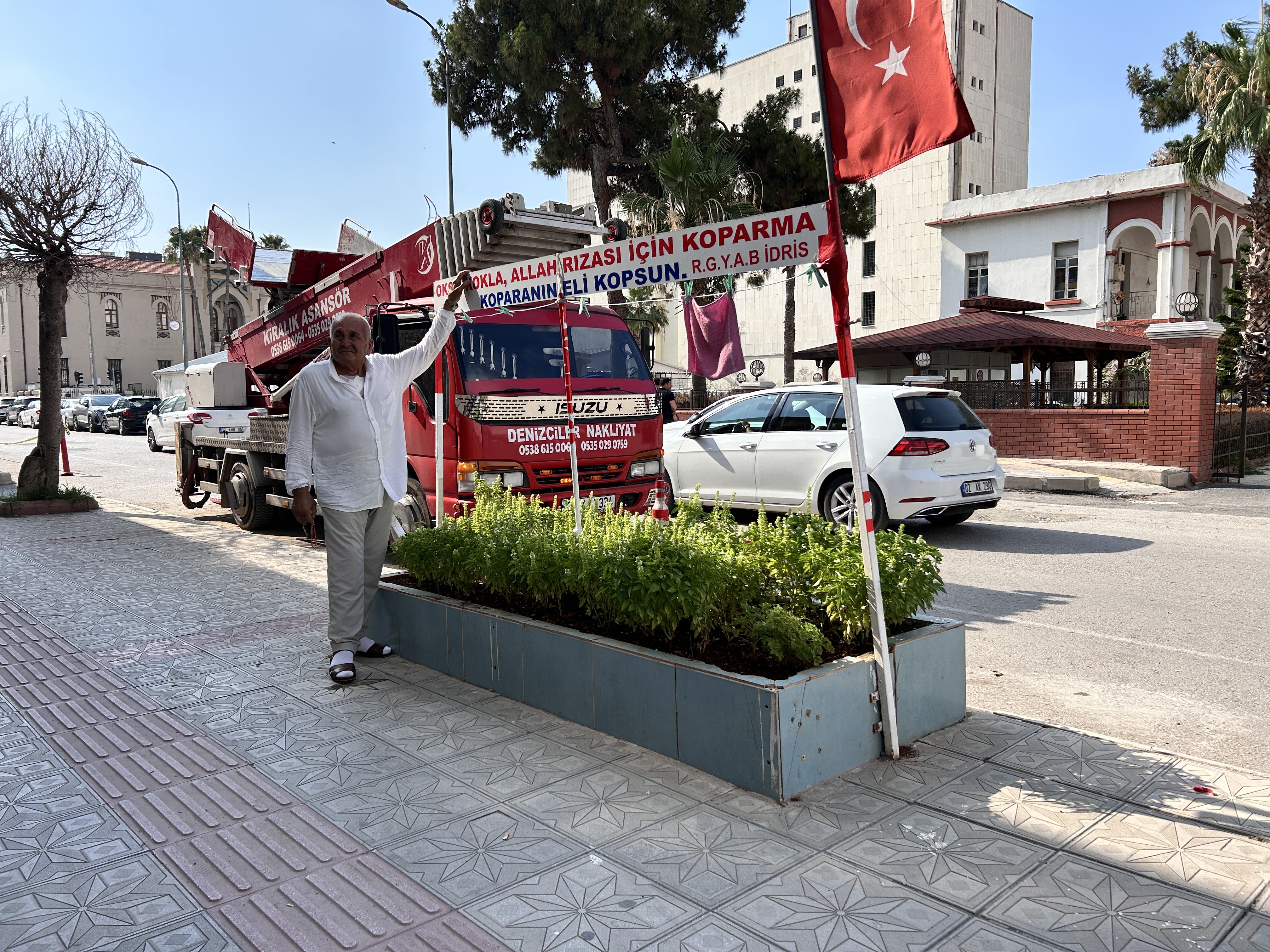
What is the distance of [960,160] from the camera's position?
157ft

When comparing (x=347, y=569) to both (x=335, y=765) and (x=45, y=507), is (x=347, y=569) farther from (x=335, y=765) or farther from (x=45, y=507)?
(x=45, y=507)

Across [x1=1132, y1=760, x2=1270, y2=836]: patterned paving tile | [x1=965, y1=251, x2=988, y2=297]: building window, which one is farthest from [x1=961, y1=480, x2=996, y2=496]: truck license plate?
[x1=965, y1=251, x2=988, y2=297]: building window

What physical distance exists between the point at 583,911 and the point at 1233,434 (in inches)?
712

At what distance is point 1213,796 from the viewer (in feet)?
11.7

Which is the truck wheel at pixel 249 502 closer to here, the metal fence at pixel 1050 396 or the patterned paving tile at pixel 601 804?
the patterned paving tile at pixel 601 804

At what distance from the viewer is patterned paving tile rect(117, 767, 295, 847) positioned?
3566 millimetres

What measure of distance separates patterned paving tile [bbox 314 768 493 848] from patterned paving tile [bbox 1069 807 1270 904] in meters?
2.27

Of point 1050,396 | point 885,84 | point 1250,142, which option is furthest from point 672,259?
point 1250,142

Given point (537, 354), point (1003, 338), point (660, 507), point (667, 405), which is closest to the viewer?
point (660, 507)

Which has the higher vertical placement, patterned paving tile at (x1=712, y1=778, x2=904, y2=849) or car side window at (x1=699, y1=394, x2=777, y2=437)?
car side window at (x1=699, y1=394, x2=777, y2=437)

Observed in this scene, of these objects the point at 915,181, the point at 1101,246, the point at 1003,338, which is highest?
the point at 915,181

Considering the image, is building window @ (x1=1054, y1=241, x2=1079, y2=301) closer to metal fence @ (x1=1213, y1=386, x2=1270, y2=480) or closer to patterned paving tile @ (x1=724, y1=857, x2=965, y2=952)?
metal fence @ (x1=1213, y1=386, x2=1270, y2=480)

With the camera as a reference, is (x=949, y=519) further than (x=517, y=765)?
Yes

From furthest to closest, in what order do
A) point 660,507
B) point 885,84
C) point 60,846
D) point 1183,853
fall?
point 660,507 < point 885,84 < point 60,846 < point 1183,853
